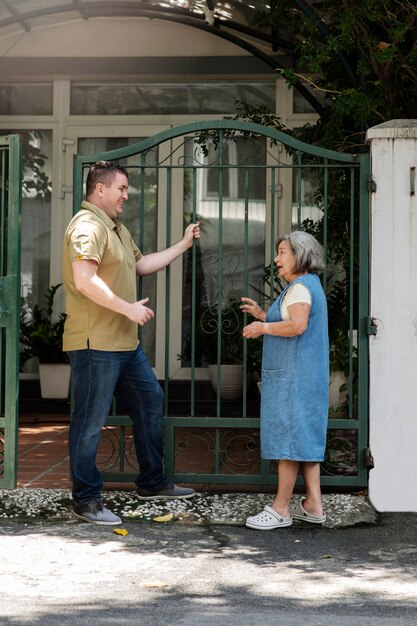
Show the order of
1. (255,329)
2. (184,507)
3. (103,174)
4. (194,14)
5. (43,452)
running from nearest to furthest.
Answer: (255,329), (103,174), (184,507), (43,452), (194,14)

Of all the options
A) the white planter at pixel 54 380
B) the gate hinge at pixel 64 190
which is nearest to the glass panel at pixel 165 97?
the gate hinge at pixel 64 190

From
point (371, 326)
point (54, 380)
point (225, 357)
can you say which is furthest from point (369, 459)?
point (54, 380)

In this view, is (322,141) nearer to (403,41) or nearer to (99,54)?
(403,41)

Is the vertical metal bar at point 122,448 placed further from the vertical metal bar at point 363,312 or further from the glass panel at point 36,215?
the glass panel at point 36,215

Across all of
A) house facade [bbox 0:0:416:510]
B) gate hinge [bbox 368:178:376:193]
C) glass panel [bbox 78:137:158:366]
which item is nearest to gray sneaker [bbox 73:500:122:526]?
gate hinge [bbox 368:178:376:193]

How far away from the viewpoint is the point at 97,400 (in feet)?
17.9

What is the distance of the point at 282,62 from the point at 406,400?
494 centimetres

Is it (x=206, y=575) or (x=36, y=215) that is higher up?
(x=36, y=215)

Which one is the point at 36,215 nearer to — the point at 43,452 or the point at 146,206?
the point at 146,206

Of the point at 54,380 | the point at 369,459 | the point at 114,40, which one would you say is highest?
the point at 114,40

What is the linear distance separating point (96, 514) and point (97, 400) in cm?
61

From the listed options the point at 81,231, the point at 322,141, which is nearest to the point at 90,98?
the point at 322,141

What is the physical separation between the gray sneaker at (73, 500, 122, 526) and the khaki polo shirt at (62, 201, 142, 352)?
84 cm

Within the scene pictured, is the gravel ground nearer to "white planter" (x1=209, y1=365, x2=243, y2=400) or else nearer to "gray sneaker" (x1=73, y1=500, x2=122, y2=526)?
"gray sneaker" (x1=73, y1=500, x2=122, y2=526)
